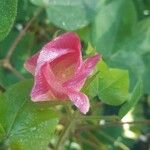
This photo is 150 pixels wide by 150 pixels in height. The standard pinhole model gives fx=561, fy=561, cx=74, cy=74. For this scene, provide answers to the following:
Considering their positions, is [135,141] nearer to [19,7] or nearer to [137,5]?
[137,5]

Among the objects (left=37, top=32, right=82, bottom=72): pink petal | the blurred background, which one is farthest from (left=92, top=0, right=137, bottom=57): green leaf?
(left=37, top=32, right=82, bottom=72): pink petal

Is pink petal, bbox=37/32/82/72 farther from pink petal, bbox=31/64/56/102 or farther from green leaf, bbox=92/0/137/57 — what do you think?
green leaf, bbox=92/0/137/57

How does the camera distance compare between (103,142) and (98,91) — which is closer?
(98,91)

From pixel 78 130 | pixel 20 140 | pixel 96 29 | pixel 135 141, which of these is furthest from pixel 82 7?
pixel 135 141

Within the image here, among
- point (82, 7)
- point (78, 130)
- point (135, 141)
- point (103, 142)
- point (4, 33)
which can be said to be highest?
point (4, 33)

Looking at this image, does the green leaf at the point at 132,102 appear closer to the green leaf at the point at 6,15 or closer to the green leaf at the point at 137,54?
the green leaf at the point at 6,15

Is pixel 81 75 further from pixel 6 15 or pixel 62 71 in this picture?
pixel 6 15

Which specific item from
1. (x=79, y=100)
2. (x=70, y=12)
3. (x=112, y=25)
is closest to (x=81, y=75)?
(x=79, y=100)
